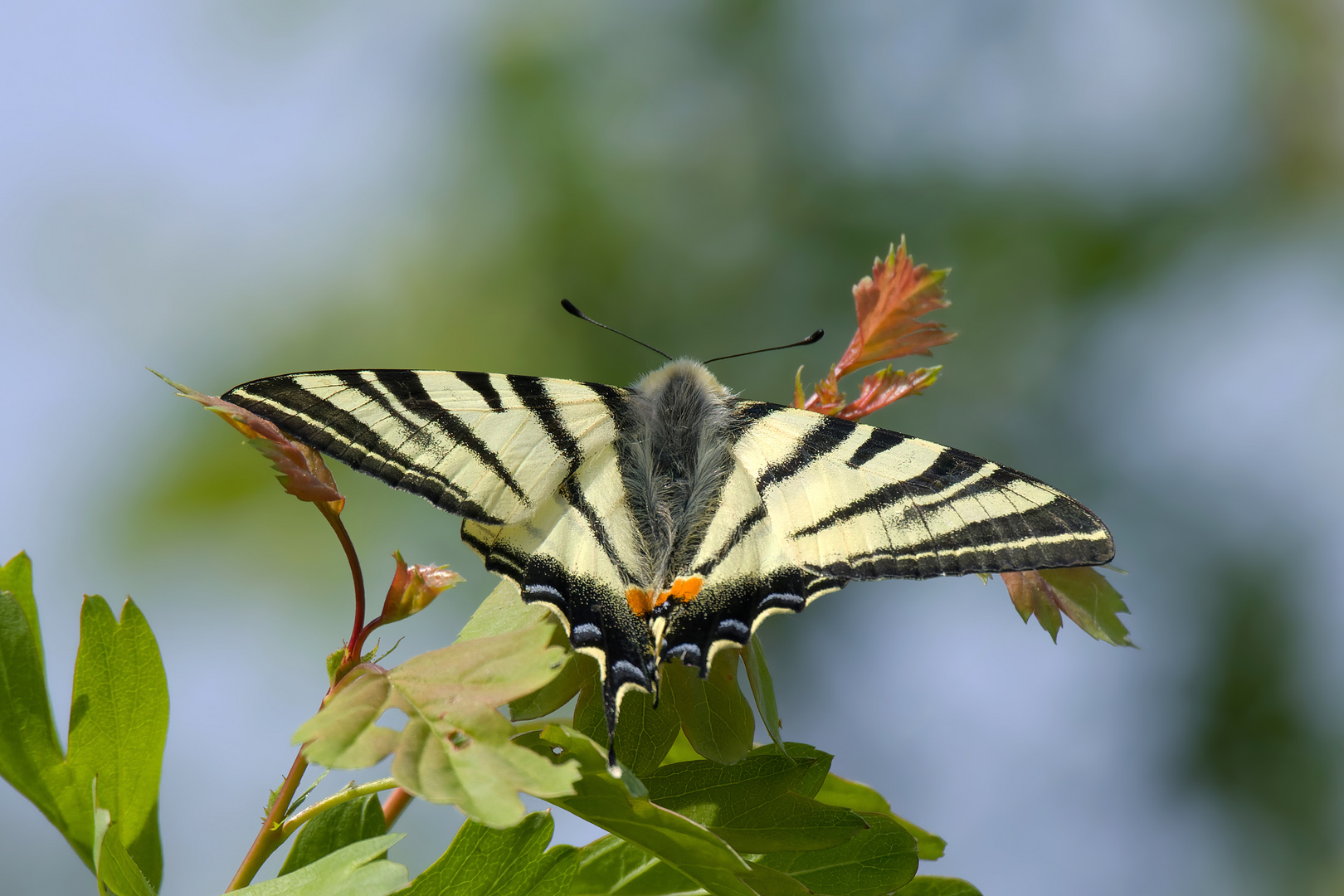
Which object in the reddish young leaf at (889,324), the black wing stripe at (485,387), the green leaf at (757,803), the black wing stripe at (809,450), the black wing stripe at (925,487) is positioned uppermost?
the reddish young leaf at (889,324)

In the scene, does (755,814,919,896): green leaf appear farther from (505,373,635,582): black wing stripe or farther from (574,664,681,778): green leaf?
(505,373,635,582): black wing stripe

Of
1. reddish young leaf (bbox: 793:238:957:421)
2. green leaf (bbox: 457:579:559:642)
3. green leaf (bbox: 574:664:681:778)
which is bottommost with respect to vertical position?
green leaf (bbox: 574:664:681:778)

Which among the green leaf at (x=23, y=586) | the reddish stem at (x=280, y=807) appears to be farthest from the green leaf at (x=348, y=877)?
the green leaf at (x=23, y=586)

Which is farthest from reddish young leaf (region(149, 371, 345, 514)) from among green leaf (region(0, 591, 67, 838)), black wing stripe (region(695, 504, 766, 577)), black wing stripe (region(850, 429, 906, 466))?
black wing stripe (region(850, 429, 906, 466))

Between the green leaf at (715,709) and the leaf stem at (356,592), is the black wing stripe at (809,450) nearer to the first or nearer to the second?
the green leaf at (715,709)

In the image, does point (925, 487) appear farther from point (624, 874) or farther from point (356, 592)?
point (356, 592)

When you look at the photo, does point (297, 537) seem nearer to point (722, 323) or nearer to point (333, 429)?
point (722, 323)
